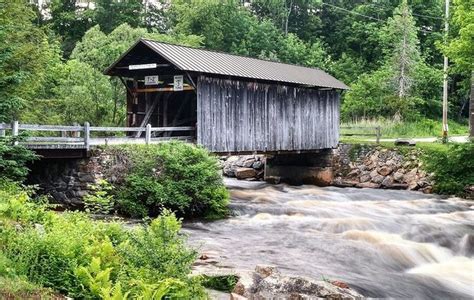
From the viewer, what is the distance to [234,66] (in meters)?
20.0

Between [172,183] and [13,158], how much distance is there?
4236 mm

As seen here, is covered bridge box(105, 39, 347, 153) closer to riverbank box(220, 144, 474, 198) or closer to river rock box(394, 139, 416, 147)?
riverbank box(220, 144, 474, 198)

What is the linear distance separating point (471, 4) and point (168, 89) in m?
11.8

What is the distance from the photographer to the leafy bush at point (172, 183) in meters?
14.8

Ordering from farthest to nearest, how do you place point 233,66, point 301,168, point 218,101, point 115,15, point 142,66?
point 115,15 < point 301,168 < point 233,66 < point 218,101 < point 142,66

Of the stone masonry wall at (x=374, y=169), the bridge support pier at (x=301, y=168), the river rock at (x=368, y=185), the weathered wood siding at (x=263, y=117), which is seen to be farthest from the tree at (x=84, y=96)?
the river rock at (x=368, y=185)

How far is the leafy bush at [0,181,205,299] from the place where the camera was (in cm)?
587

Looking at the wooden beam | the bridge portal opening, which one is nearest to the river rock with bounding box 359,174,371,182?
the bridge portal opening

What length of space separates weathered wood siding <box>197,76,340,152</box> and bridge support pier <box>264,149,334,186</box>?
1.02 metres

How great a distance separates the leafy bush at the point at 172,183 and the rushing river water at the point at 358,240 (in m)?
0.89

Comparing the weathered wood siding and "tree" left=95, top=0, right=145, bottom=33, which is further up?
"tree" left=95, top=0, right=145, bottom=33

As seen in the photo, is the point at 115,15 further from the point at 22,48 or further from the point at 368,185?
the point at 368,185

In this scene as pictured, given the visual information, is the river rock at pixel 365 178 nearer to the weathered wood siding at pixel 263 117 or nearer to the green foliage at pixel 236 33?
the weathered wood siding at pixel 263 117

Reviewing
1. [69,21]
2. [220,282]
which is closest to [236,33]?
[69,21]
